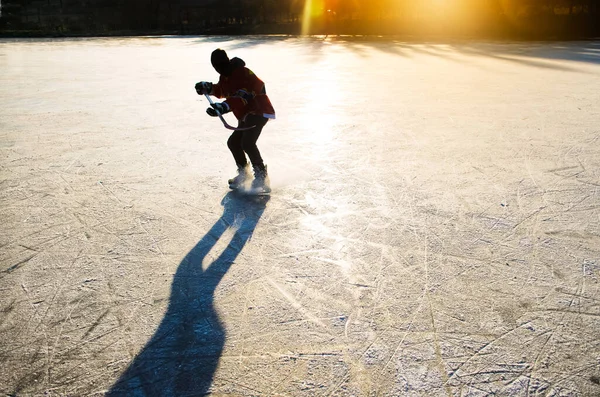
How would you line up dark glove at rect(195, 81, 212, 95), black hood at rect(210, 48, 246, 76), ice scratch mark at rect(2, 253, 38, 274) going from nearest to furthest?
ice scratch mark at rect(2, 253, 38, 274), black hood at rect(210, 48, 246, 76), dark glove at rect(195, 81, 212, 95)

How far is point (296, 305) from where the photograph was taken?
219cm

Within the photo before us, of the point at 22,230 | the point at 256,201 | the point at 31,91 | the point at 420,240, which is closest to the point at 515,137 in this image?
the point at 420,240

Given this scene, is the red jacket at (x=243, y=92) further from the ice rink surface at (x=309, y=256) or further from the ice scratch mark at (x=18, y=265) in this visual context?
the ice scratch mark at (x=18, y=265)

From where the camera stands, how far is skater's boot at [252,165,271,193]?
11.9 feet

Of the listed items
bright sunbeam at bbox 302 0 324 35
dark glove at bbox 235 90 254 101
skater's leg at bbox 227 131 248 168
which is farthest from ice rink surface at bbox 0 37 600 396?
bright sunbeam at bbox 302 0 324 35

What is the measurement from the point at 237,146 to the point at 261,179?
1.07 feet

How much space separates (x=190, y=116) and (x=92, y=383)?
15.3 feet

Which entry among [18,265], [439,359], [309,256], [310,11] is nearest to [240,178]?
[309,256]

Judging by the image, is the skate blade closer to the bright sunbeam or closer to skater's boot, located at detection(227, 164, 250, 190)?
skater's boot, located at detection(227, 164, 250, 190)

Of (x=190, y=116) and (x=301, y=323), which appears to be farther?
(x=190, y=116)

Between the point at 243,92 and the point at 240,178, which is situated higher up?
the point at 243,92

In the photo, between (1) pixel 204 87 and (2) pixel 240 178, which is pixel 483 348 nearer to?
(2) pixel 240 178

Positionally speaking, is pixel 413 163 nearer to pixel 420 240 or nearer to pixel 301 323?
pixel 420 240

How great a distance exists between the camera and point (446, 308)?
2145mm
